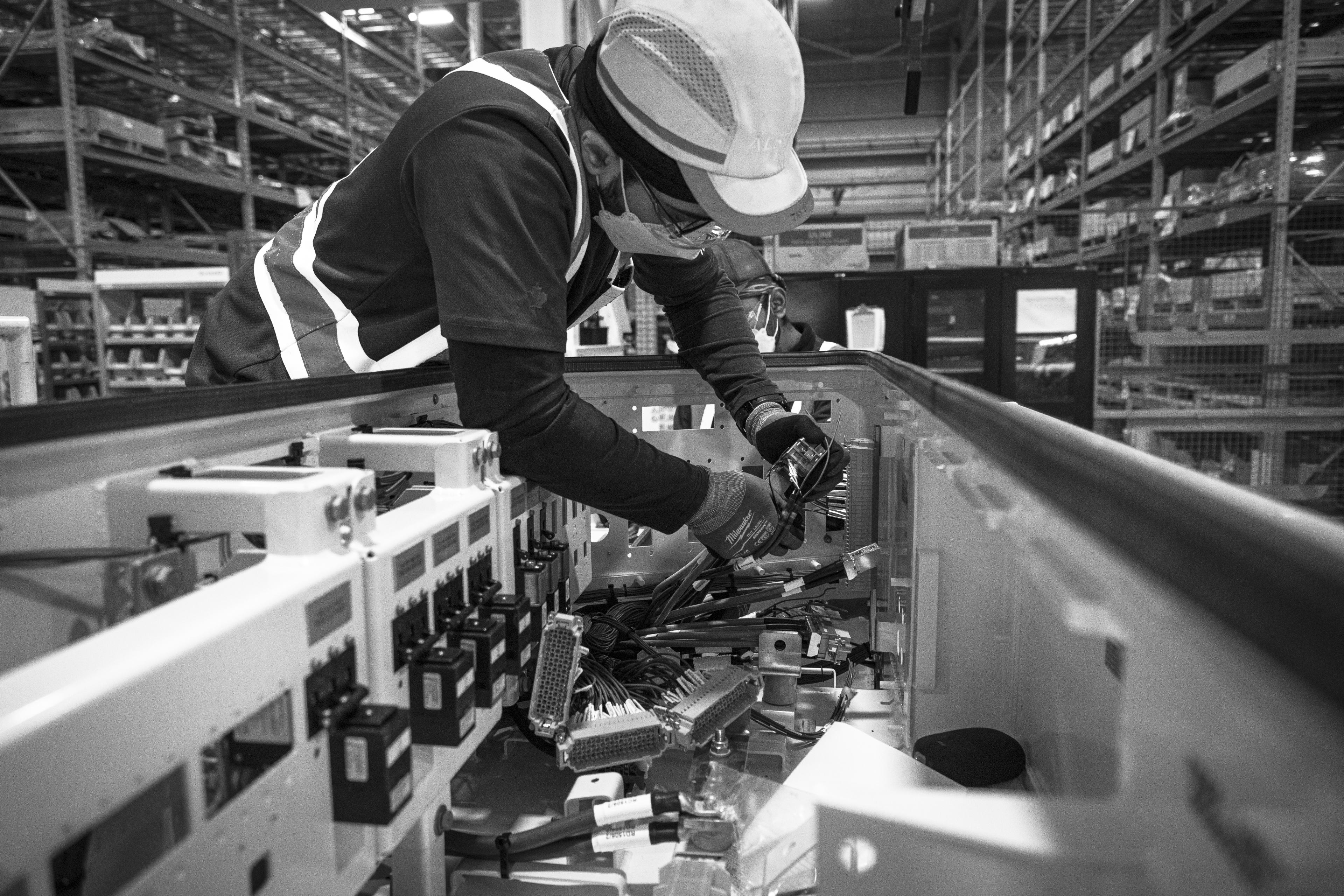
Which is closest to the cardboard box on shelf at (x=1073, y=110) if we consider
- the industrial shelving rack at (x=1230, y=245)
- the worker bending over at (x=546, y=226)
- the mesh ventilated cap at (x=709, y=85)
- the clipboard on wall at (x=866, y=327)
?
the industrial shelving rack at (x=1230, y=245)

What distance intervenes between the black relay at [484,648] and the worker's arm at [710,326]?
32.7 inches

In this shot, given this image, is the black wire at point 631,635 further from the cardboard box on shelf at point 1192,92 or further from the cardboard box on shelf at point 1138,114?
the cardboard box on shelf at point 1138,114

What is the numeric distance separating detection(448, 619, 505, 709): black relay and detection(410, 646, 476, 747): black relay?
5 cm

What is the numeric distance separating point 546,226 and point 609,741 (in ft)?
2.27

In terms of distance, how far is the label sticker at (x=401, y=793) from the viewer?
685 mm

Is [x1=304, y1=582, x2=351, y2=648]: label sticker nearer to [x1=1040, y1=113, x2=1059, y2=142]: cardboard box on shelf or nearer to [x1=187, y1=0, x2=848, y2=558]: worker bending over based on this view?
[x1=187, y1=0, x2=848, y2=558]: worker bending over

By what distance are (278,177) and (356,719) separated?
9.85m

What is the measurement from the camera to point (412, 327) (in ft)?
4.43

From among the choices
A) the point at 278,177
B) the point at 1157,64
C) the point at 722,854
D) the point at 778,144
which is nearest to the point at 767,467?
the point at 778,144

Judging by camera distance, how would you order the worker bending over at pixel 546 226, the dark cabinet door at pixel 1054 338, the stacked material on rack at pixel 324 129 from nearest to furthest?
the worker bending over at pixel 546 226 → the dark cabinet door at pixel 1054 338 → the stacked material on rack at pixel 324 129

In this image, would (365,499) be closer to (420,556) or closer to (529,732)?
(420,556)

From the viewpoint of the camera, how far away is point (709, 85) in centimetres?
112

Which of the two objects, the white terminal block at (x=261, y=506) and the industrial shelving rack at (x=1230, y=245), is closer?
the white terminal block at (x=261, y=506)

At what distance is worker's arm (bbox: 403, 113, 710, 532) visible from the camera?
3.55 feet
